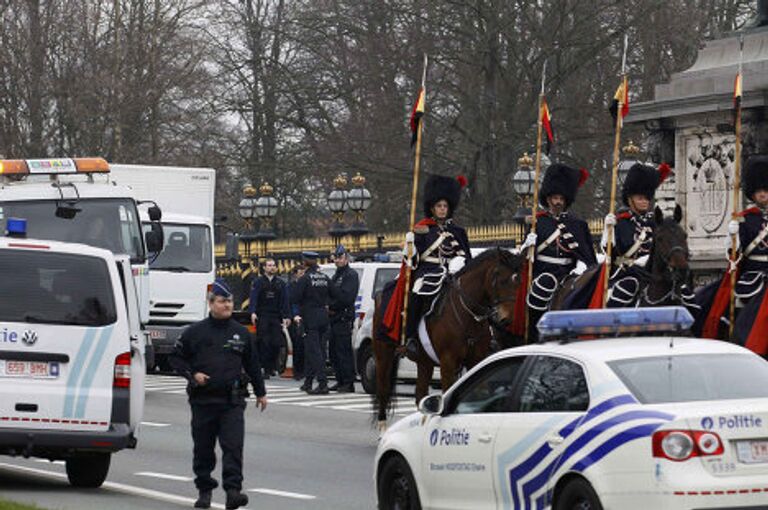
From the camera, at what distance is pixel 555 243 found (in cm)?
1869

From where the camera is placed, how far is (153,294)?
33.9m

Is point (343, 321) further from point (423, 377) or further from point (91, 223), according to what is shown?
point (423, 377)

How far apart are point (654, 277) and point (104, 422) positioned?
4.41 metres

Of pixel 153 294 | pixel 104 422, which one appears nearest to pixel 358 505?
pixel 104 422

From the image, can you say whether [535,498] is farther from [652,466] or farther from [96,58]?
[96,58]

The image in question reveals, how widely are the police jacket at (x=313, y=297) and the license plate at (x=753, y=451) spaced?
61.1ft

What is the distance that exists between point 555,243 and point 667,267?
2623mm

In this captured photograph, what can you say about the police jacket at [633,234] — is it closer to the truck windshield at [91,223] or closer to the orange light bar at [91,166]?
the truck windshield at [91,223]

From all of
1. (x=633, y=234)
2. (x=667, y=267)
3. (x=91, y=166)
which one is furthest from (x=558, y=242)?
(x=91, y=166)

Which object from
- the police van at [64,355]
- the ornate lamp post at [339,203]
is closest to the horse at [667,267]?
the police van at [64,355]

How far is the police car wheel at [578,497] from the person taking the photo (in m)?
11.1

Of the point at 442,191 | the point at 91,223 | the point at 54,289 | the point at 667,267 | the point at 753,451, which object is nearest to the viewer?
the point at 753,451

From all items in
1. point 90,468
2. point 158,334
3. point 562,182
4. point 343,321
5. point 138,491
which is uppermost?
point 562,182

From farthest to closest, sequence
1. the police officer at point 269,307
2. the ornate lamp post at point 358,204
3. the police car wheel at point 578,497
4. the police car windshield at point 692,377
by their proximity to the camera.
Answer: the ornate lamp post at point 358,204 → the police officer at point 269,307 → the police car windshield at point 692,377 → the police car wheel at point 578,497
